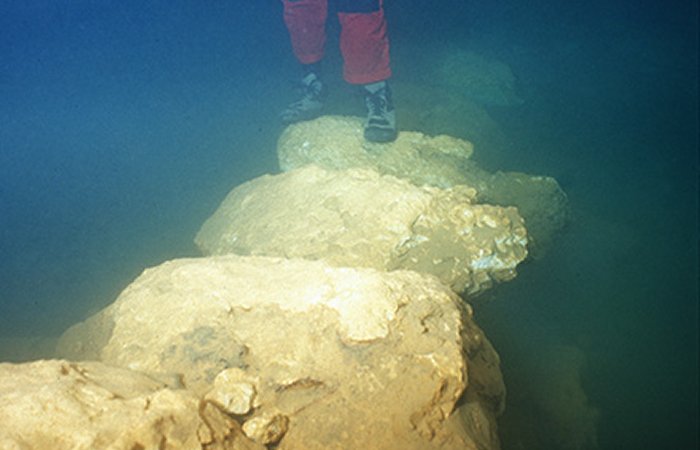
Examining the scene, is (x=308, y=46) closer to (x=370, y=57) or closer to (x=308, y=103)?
(x=308, y=103)

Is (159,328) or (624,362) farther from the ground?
(159,328)

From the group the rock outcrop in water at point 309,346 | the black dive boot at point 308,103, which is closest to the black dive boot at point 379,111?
the black dive boot at point 308,103

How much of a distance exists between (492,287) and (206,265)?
5.90 feet

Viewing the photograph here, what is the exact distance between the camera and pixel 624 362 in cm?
293

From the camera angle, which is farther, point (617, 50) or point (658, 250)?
point (617, 50)

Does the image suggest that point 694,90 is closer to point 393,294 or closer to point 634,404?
point 634,404

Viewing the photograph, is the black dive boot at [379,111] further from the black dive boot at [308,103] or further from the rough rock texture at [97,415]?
the rough rock texture at [97,415]

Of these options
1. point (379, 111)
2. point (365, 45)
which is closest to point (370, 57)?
point (365, 45)

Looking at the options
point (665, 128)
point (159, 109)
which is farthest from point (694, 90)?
point (159, 109)

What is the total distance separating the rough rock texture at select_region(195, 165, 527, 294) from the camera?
7.87 feet

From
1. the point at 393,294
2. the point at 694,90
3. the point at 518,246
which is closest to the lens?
the point at 393,294

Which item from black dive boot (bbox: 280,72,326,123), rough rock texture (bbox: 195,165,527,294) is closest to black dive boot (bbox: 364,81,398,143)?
black dive boot (bbox: 280,72,326,123)

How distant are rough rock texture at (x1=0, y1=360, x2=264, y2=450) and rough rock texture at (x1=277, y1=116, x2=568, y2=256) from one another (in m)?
2.52

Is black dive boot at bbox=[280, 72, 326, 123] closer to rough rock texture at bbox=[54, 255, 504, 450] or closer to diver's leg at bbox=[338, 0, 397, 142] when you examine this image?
diver's leg at bbox=[338, 0, 397, 142]
